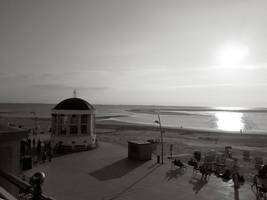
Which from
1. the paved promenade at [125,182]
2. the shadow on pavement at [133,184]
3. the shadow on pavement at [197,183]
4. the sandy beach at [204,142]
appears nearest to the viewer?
the shadow on pavement at [133,184]

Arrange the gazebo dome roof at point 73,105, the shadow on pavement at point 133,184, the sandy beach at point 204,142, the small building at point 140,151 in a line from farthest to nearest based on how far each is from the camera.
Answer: the sandy beach at point 204,142
the gazebo dome roof at point 73,105
the small building at point 140,151
the shadow on pavement at point 133,184

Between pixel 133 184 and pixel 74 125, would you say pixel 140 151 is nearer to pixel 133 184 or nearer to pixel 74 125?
pixel 133 184

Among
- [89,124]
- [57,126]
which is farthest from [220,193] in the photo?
[57,126]

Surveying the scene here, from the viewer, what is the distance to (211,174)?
46.5 feet

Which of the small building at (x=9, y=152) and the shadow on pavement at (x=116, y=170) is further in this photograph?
the shadow on pavement at (x=116, y=170)

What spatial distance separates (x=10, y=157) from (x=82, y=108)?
16.5 meters

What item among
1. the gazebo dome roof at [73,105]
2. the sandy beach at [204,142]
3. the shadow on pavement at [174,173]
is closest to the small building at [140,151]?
the shadow on pavement at [174,173]

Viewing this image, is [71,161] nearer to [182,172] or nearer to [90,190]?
[90,190]

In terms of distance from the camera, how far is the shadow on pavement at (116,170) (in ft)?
43.3

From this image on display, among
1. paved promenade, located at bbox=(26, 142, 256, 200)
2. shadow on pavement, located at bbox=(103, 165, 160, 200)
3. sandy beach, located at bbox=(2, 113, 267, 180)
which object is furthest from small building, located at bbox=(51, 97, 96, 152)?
shadow on pavement, located at bbox=(103, 165, 160, 200)

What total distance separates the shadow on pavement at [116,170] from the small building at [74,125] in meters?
5.01

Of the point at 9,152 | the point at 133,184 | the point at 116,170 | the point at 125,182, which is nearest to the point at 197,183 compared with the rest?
the point at 133,184

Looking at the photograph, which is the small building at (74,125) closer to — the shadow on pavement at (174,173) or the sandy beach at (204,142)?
the sandy beach at (204,142)

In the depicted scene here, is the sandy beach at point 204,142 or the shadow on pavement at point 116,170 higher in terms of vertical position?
the shadow on pavement at point 116,170
